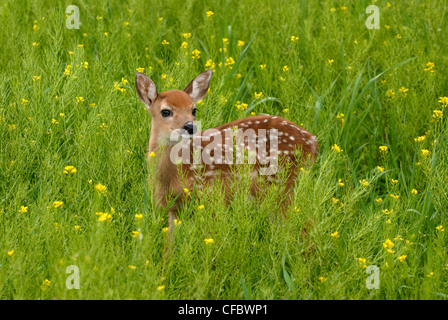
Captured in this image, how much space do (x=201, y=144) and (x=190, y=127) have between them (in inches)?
10.2

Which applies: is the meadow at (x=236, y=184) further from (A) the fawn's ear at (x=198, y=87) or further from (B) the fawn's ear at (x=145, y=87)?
(A) the fawn's ear at (x=198, y=87)

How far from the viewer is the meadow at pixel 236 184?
342 centimetres

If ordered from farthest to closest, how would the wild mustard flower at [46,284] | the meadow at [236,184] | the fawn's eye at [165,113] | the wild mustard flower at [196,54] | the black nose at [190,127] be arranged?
the wild mustard flower at [196,54]
the fawn's eye at [165,113]
the black nose at [190,127]
the meadow at [236,184]
the wild mustard flower at [46,284]

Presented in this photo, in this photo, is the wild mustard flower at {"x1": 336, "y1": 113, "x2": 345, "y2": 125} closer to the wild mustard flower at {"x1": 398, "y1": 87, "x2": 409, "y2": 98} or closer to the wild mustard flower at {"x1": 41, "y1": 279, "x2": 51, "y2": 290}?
the wild mustard flower at {"x1": 398, "y1": 87, "x2": 409, "y2": 98}

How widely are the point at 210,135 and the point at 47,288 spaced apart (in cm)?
168

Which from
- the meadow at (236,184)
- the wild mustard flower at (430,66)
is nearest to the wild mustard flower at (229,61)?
the meadow at (236,184)

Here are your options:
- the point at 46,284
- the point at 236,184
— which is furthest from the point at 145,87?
the point at 46,284

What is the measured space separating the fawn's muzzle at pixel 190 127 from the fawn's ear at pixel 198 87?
407 millimetres

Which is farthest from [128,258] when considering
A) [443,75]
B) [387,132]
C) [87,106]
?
[443,75]

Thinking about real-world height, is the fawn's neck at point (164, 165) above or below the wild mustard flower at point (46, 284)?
above

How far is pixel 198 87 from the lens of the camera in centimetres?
456

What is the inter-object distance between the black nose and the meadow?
0.43 m

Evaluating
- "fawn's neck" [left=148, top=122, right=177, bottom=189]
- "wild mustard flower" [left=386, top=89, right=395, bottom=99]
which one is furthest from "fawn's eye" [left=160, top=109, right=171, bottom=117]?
"wild mustard flower" [left=386, top=89, right=395, bottom=99]

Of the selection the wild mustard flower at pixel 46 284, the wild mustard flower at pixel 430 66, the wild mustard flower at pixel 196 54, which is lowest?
the wild mustard flower at pixel 46 284
